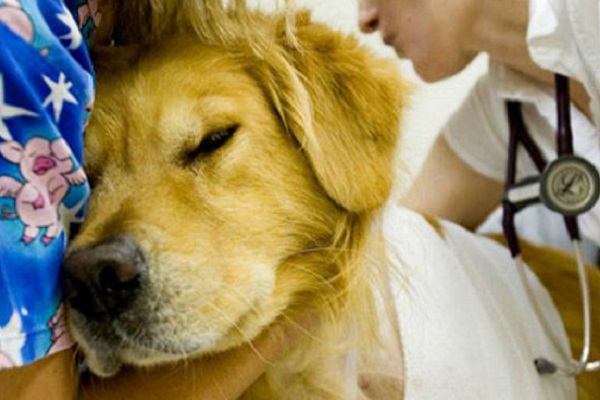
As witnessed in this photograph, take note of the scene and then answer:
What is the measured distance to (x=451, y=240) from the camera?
1.14 meters

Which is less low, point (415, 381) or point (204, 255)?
point (204, 255)

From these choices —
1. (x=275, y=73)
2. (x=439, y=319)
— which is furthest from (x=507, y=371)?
(x=275, y=73)

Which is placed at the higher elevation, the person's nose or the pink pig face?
the pink pig face

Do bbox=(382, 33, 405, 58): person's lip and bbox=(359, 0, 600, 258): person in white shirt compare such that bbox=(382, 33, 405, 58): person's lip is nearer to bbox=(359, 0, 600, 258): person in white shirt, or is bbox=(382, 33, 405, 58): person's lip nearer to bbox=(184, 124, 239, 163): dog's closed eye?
bbox=(359, 0, 600, 258): person in white shirt

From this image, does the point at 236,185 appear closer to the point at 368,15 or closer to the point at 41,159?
the point at 41,159

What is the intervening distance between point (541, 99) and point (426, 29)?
0.20 metres

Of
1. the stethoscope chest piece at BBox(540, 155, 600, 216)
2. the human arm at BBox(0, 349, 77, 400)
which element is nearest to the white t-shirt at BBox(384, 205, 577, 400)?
the stethoscope chest piece at BBox(540, 155, 600, 216)

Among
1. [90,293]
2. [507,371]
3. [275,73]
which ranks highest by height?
[275,73]

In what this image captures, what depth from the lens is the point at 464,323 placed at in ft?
3.32

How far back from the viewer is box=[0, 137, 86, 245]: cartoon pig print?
586mm

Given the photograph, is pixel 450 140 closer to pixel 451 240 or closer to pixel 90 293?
pixel 451 240

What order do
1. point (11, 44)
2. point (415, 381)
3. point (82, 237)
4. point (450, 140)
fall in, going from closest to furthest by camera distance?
point (11, 44)
point (82, 237)
point (415, 381)
point (450, 140)

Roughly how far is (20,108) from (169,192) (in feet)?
0.61

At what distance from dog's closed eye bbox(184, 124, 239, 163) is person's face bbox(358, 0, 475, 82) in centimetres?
48
